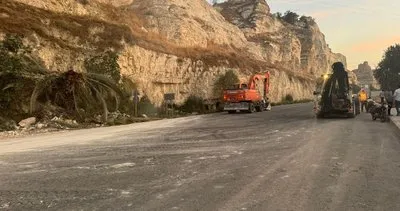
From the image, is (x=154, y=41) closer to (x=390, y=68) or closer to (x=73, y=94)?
(x=73, y=94)

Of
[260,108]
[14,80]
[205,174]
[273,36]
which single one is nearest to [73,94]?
[14,80]

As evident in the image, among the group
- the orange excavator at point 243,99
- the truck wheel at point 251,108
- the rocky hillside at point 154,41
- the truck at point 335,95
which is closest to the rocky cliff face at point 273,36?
the rocky hillside at point 154,41

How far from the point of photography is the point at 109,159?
429 inches

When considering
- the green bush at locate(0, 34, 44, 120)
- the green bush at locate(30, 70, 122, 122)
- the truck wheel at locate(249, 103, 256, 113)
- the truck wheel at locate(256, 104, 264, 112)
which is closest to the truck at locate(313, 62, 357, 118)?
the truck wheel at locate(249, 103, 256, 113)

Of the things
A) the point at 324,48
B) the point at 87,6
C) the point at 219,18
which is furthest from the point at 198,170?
the point at 324,48

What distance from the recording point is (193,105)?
127 ft

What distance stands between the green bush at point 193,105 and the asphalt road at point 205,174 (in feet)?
75.5

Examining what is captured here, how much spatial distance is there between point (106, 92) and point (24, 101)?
484cm

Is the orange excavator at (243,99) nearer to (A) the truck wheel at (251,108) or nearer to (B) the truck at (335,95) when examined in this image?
(A) the truck wheel at (251,108)

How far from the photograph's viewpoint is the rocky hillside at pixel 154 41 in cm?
3042

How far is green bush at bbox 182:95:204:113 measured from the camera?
3809 cm

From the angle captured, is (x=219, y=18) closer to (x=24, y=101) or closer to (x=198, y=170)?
(x=24, y=101)

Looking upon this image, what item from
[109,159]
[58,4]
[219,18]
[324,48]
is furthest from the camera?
[324,48]

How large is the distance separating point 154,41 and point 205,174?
34925 millimetres
